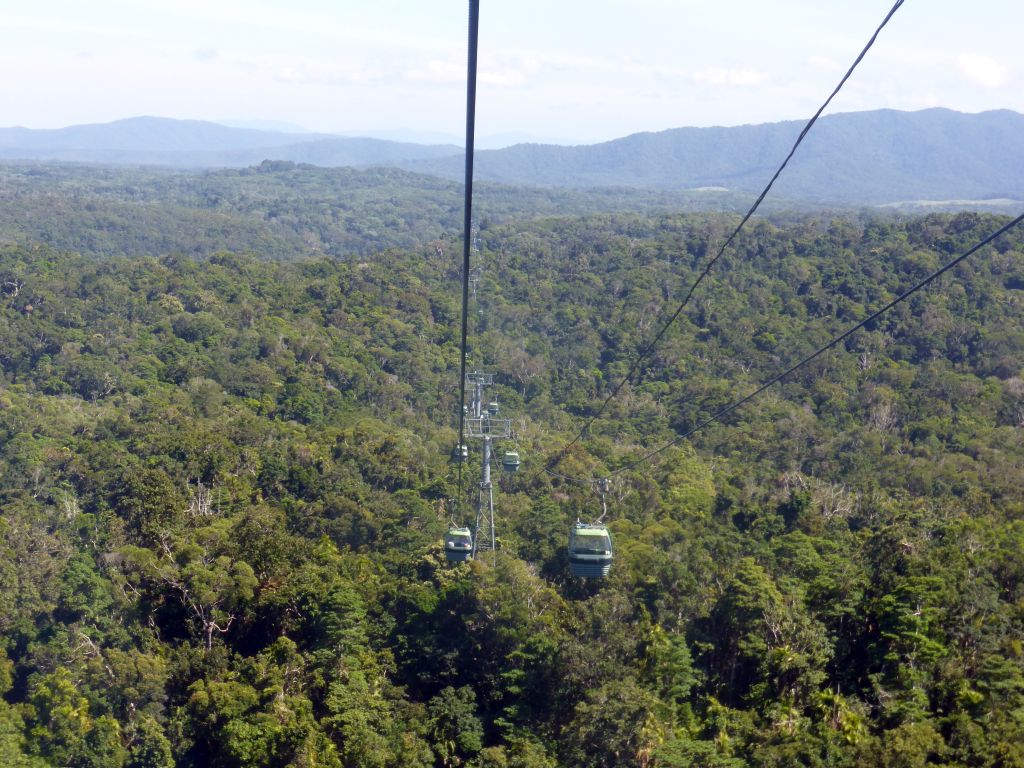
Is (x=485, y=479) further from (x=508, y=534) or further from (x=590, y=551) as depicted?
(x=508, y=534)

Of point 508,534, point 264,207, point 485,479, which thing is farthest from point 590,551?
point 264,207

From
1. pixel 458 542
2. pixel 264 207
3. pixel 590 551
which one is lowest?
pixel 458 542

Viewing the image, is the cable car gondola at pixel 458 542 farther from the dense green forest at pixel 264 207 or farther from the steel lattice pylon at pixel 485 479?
the dense green forest at pixel 264 207

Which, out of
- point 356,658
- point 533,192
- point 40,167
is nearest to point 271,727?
point 356,658

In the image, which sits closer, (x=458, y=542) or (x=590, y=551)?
(x=590, y=551)

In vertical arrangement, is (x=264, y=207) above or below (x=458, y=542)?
above

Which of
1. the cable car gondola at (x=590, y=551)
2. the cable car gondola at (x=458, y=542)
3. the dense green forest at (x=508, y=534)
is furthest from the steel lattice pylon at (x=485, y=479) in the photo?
the cable car gondola at (x=590, y=551)

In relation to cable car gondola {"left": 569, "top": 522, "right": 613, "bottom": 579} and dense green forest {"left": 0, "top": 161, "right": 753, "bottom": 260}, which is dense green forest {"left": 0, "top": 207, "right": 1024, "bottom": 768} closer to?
cable car gondola {"left": 569, "top": 522, "right": 613, "bottom": 579}
